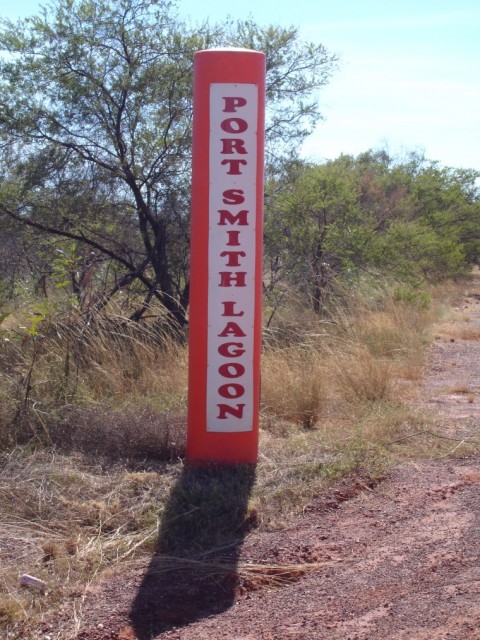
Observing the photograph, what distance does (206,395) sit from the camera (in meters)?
5.86

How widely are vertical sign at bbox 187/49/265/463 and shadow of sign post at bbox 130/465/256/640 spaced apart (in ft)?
1.11

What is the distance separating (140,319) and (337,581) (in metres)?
6.48

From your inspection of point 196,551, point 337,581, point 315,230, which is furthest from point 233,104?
point 315,230

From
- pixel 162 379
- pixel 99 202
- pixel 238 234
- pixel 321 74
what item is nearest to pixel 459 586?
pixel 238 234

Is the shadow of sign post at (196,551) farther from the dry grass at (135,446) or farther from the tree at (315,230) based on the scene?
the tree at (315,230)

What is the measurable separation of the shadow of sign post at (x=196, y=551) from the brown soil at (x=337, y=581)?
0.03 ft

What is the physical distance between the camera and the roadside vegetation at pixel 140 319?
5137 mm

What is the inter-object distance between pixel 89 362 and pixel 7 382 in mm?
966

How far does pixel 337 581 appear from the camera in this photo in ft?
13.7

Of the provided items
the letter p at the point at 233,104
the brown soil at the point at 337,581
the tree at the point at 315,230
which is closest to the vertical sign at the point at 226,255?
the letter p at the point at 233,104

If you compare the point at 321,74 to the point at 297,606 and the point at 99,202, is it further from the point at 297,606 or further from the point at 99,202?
the point at 297,606

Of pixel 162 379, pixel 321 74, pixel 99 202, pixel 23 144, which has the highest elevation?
pixel 321 74

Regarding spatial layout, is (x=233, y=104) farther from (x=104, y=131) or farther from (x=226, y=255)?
(x=104, y=131)

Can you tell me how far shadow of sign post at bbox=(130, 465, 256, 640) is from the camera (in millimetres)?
4047
